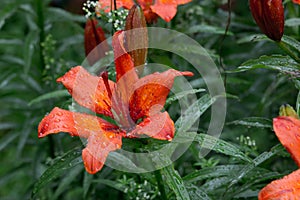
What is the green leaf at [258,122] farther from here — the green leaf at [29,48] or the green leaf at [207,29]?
the green leaf at [29,48]

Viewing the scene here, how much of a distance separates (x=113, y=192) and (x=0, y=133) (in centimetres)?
118

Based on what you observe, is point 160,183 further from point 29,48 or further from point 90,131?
point 29,48

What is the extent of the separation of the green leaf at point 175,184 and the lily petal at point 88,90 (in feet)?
0.59

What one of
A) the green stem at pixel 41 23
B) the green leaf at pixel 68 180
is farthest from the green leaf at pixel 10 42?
the green leaf at pixel 68 180

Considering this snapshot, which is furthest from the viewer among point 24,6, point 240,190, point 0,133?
point 0,133

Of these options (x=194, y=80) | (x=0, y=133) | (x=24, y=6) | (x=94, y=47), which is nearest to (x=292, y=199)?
(x=94, y=47)

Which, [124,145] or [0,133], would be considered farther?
[0,133]

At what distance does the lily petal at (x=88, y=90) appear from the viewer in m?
1.40

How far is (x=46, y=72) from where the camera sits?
223 cm

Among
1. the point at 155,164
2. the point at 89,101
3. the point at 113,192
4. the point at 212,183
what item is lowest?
the point at 113,192

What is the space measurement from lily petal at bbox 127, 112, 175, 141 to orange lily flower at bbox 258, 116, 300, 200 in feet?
0.69

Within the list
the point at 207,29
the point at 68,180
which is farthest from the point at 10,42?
the point at 207,29

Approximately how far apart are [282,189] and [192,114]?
0.45 meters

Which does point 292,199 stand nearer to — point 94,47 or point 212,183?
point 212,183
